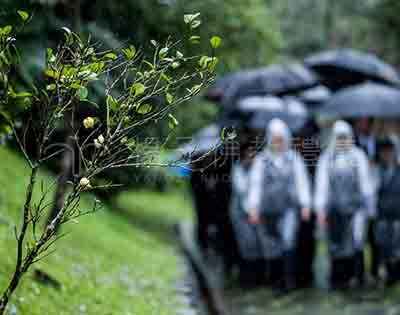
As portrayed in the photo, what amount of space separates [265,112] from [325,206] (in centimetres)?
149

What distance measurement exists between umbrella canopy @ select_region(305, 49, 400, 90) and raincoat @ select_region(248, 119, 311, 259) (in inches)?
104

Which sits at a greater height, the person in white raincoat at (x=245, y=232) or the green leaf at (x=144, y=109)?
the green leaf at (x=144, y=109)

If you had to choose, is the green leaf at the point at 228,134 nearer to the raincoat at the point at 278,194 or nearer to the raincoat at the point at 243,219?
the raincoat at the point at 278,194

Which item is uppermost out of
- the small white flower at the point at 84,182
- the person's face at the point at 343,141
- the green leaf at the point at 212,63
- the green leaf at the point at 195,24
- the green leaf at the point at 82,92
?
the green leaf at the point at 195,24

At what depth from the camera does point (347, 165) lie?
10.1 meters

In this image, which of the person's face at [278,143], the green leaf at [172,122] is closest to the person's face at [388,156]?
the person's face at [278,143]

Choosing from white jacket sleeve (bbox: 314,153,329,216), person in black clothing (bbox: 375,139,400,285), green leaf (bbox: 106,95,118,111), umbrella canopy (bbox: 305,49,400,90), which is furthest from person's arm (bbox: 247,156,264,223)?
green leaf (bbox: 106,95,118,111)

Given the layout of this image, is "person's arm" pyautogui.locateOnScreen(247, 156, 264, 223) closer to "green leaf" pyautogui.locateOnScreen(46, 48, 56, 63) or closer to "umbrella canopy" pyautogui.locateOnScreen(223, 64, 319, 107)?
"umbrella canopy" pyautogui.locateOnScreen(223, 64, 319, 107)

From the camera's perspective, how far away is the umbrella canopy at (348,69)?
12594 millimetres

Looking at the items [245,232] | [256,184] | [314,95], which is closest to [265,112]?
[256,184]

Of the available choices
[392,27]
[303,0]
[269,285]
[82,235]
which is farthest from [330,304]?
[303,0]

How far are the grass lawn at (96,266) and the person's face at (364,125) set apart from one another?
3.01m

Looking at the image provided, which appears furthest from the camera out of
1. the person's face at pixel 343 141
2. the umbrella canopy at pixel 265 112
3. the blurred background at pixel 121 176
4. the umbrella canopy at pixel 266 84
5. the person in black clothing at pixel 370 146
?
the umbrella canopy at pixel 266 84

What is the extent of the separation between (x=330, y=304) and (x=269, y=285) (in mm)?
1502
